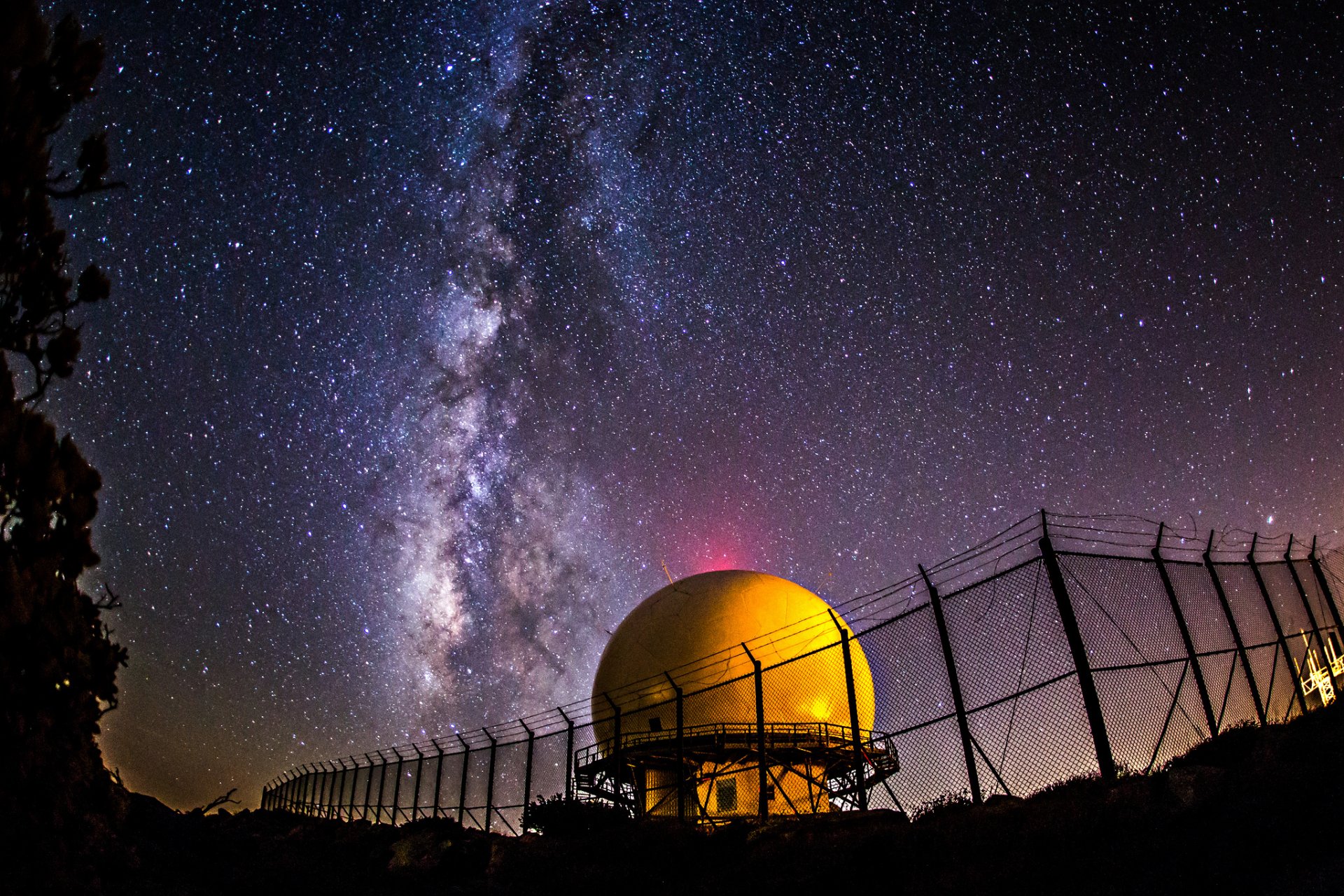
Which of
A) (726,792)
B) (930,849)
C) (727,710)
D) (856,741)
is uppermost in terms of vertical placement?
(727,710)

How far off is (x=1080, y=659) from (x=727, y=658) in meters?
11.4

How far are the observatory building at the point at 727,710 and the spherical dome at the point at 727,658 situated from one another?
0.04 meters

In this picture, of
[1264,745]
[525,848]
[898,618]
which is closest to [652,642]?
[525,848]

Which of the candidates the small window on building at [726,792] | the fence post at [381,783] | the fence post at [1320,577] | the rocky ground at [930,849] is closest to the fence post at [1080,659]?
the rocky ground at [930,849]

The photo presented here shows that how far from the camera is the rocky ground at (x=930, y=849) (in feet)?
15.5

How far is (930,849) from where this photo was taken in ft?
21.5

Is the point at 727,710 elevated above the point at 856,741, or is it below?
above

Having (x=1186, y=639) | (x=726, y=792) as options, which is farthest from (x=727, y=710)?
(x=1186, y=639)

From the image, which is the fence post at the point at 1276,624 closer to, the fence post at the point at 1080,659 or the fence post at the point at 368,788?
the fence post at the point at 1080,659

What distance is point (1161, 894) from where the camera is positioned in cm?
456

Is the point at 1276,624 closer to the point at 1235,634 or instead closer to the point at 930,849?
the point at 1235,634

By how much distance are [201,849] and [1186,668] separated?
1195 centimetres

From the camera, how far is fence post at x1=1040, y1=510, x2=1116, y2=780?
695 centimetres

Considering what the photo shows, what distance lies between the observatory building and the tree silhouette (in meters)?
9.01
